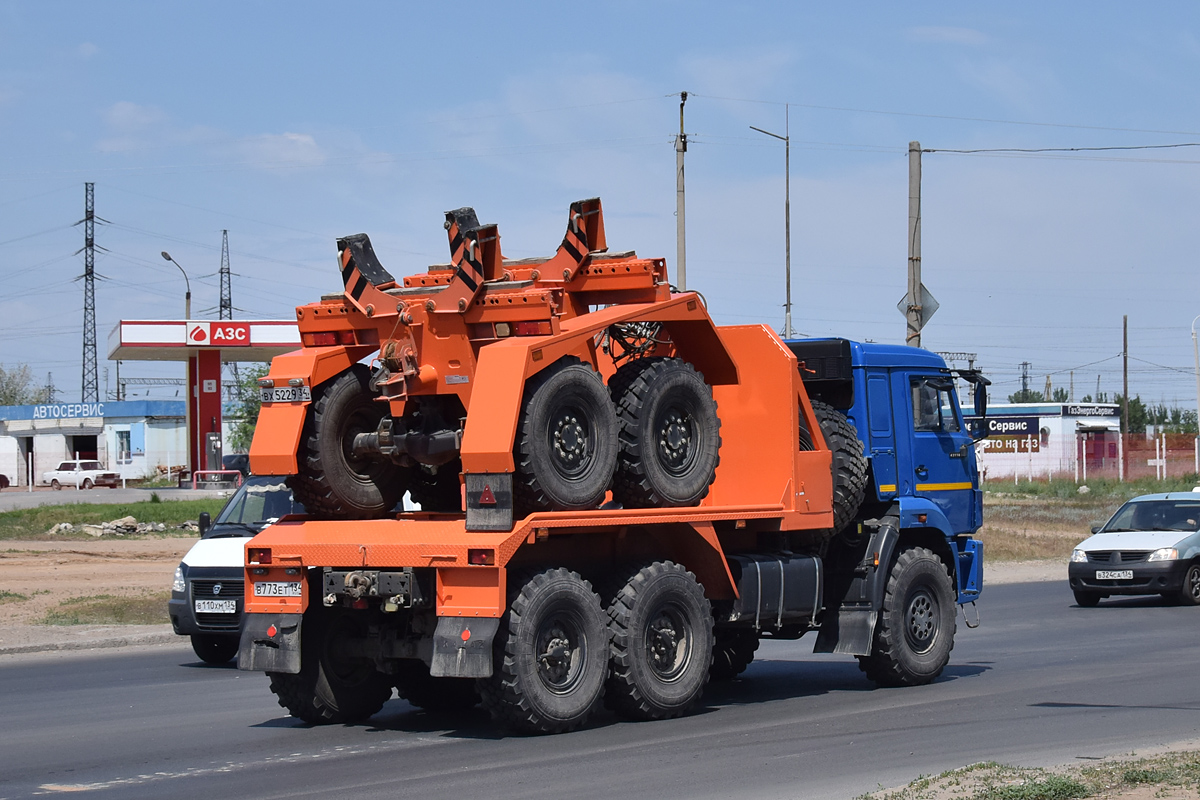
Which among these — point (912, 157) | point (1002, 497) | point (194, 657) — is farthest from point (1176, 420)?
point (194, 657)

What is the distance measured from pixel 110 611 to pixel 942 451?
12763mm

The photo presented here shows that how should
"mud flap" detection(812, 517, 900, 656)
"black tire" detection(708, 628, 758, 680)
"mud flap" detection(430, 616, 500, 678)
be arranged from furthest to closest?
"black tire" detection(708, 628, 758, 680), "mud flap" detection(812, 517, 900, 656), "mud flap" detection(430, 616, 500, 678)

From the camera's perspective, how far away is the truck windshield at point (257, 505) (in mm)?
15773

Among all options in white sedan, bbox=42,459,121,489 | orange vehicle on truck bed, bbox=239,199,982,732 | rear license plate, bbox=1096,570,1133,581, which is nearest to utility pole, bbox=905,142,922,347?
rear license plate, bbox=1096,570,1133,581

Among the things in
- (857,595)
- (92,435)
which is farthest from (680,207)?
(92,435)

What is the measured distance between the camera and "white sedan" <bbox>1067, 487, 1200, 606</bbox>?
2073cm

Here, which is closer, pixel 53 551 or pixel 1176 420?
pixel 53 551

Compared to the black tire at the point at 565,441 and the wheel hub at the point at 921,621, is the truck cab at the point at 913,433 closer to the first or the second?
the wheel hub at the point at 921,621

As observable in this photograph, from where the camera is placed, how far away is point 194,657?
16.0 meters

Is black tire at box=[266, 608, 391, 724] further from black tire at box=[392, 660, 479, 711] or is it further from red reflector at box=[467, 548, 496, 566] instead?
red reflector at box=[467, 548, 496, 566]

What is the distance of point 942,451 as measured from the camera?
1316 cm

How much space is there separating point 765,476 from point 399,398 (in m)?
3.07

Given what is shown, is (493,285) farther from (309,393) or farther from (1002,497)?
(1002,497)

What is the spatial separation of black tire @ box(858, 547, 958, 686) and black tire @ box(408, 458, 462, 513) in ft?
12.4
